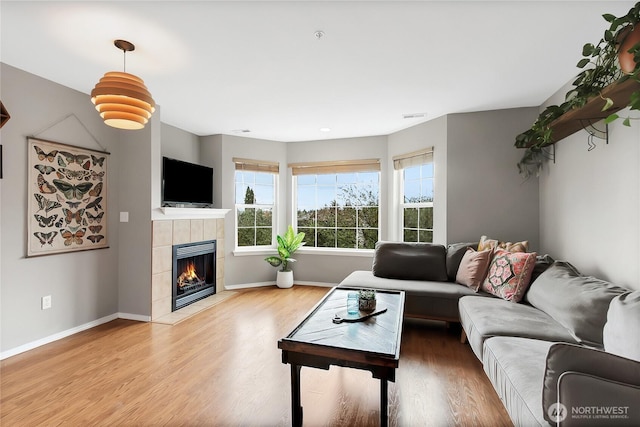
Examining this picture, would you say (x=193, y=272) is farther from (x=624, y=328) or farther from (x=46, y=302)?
(x=624, y=328)

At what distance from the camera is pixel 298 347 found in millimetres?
1595

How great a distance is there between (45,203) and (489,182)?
182 inches

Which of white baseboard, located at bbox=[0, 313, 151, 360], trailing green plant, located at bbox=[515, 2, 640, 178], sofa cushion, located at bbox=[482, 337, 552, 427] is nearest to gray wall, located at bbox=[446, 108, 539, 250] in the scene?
trailing green plant, located at bbox=[515, 2, 640, 178]

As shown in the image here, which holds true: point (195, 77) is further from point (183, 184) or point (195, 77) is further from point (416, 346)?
point (416, 346)

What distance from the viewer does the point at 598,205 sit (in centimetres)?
237

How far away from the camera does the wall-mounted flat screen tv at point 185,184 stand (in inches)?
147

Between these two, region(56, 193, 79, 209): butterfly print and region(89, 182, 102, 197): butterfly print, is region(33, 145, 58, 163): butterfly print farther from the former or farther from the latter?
region(89, 182, 102, 197): butterfly print

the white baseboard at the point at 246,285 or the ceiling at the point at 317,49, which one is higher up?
the ceiling at the point at 317,49

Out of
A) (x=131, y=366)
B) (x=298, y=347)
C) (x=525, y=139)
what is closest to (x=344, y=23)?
(x=298, y=347)

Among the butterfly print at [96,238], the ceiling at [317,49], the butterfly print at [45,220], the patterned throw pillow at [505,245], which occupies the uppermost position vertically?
the ceiling at [317,49]

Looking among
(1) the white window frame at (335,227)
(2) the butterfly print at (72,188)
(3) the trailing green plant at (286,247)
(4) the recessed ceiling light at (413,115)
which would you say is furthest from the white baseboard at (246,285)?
(4) the recessed ceiling light at (413,115)

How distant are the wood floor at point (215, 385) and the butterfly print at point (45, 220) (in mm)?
1103

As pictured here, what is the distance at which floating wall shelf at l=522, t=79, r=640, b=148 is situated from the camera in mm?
1710

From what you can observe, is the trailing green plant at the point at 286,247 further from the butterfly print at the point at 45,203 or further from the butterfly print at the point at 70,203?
the butterfly print at the point at 45,203
